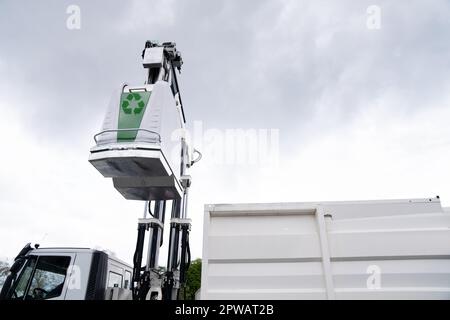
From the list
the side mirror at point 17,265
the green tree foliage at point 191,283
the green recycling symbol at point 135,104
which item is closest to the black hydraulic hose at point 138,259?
the green tree foliage at point 191,283

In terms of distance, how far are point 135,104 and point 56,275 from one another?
226cm

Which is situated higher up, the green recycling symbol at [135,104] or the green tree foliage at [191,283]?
the green recycling symbol at [135,104]

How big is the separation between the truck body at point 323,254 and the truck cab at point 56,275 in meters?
2.03

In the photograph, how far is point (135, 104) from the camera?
11.5 ft

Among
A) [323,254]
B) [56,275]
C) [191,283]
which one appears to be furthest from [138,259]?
[191,283]

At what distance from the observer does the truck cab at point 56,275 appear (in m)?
3.47

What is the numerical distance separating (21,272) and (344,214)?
12.2ft

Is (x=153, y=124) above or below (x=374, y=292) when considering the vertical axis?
above

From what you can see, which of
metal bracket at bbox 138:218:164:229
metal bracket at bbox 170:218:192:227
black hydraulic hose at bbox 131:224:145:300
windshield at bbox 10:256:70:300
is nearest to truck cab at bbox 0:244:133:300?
windshield at bbox 10:256:70:300

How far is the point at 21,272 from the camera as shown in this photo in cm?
354

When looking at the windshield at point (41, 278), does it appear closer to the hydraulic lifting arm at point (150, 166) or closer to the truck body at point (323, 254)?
the hydraulic lifting arm at point (150, 166)

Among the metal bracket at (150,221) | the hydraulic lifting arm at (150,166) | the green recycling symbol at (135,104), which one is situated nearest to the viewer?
the hydraulic lifting arm at (150,166)
